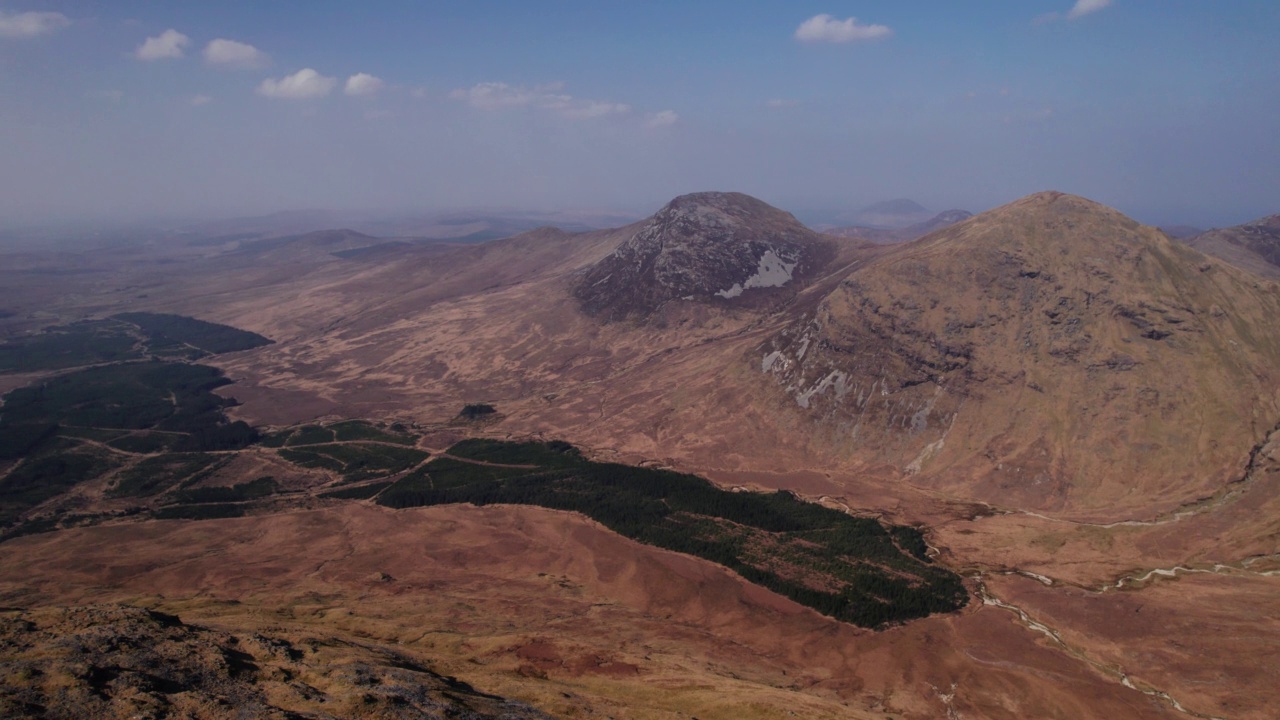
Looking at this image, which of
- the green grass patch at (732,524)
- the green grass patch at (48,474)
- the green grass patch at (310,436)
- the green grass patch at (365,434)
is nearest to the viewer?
the green grass patch at (732,524)

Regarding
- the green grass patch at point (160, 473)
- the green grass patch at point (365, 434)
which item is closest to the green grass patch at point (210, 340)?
the green grass patch at point (365, 434)

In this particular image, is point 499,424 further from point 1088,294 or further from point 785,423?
point 1088,294

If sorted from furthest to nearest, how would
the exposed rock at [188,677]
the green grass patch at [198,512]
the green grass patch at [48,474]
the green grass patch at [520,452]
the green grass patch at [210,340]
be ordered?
1. the green grass patch at [210,340]
2. the green grass patch at [520,452]
3. the green grass patch at [48,474]
4. the green grass patch at [198,512]
5. the exposed rock at [188,677]

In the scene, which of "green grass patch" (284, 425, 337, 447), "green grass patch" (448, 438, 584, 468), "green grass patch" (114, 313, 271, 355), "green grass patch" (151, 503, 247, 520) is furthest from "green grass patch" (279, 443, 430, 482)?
"green grass patch" (114, 313, 271, 355)

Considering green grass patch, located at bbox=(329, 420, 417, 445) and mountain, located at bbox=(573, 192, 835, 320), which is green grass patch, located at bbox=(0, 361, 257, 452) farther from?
mountain, located at bbox=(573, 192, 835, 320)

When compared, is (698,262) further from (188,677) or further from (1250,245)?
(1250,245)

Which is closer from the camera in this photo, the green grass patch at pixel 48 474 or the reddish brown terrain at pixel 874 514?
the reddish brown terrain at pixel 874 514

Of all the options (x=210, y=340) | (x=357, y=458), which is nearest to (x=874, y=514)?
(x=357, y=458)

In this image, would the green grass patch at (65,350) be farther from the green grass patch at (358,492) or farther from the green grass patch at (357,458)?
the green grass patch at (358,492)
